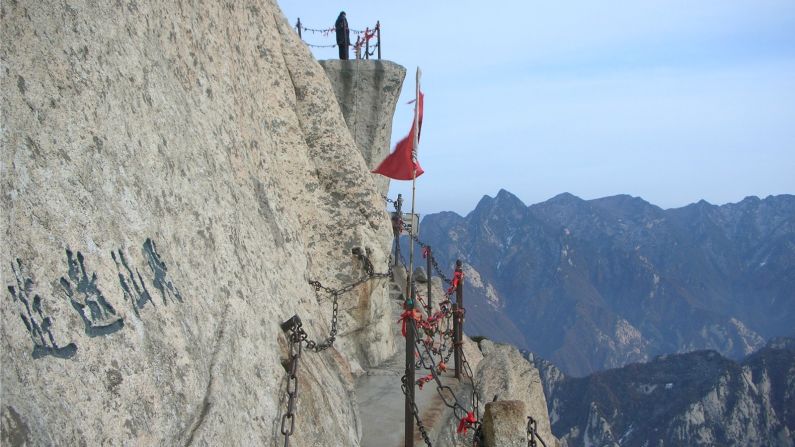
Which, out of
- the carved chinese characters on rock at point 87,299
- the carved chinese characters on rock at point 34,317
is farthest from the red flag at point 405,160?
the carved chinese characters on rock at point 34,317

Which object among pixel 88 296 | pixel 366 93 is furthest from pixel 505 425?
pixel 366 93

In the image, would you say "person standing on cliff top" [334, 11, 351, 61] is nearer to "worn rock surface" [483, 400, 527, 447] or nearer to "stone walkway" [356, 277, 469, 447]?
"stone walkway" [356, 277, 469, 447]

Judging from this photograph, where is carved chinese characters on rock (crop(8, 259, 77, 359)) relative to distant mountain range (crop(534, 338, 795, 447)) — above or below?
above

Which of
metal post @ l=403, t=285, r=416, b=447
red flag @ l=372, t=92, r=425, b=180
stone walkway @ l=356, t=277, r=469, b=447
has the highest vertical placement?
red flag @ l=372, t=92, r=425, b=180

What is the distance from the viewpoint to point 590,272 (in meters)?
174

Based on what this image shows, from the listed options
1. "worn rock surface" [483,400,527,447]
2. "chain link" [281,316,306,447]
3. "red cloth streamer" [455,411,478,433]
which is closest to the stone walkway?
"red cloth streamer" [455,411,478,433]

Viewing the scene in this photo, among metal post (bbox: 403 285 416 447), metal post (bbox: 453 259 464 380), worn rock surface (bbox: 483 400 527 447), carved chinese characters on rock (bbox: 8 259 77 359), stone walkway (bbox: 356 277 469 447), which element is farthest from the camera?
metal post (bbox: 453 259 464 380)

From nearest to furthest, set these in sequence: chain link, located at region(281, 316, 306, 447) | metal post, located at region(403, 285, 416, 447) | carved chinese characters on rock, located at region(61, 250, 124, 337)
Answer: carved chinese characters on rock, located at region(61, 250, 124, 337) → chain link, located at region(281, 316, 306, 447) → metal post, located at region(403, 285, 416, 447)

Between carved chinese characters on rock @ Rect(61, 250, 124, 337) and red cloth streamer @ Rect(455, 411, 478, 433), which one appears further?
red cloth streamer @ Rect(455, 411, 478, 433)

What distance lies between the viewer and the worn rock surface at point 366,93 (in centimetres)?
2191

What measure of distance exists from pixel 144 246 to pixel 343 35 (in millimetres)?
17147

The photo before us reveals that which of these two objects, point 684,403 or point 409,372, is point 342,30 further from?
point 684,403

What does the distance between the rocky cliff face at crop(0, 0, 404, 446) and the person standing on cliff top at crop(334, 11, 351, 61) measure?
12.1 m

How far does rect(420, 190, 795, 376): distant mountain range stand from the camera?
5655 inches
